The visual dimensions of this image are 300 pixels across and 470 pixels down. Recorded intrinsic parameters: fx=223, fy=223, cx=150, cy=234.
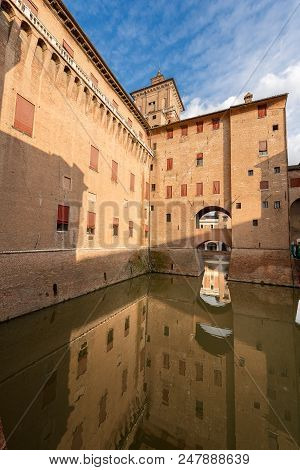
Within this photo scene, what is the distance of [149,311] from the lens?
10820 mm

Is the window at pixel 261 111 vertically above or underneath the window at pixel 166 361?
above

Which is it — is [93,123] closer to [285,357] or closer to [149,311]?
[149,311]

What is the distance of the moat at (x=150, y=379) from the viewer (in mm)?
3992

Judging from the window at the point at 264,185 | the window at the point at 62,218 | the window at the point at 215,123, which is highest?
the window at the point at 215,123

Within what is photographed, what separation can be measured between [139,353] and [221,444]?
3622 mm

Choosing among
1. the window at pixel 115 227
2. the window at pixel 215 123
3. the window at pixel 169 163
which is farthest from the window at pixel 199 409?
the window at pixel 215 123

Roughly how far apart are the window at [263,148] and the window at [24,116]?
16.2 metres

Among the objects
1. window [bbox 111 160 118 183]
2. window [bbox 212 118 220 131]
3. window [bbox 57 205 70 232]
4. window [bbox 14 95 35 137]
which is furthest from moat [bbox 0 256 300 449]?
window [bbox 212 118 220 131]

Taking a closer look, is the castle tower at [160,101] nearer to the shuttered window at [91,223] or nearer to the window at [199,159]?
the window at [199,159]

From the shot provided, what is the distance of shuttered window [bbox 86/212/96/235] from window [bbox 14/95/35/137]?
18.1ft

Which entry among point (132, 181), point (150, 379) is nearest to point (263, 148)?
point (132, 181)

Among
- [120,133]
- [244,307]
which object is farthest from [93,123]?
[244,307]

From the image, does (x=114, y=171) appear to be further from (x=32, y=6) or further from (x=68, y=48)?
(x=32, y=6)

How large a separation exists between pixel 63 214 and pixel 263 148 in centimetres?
1601
